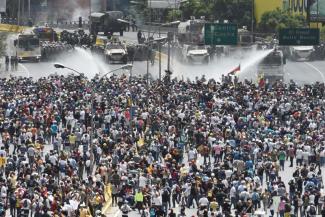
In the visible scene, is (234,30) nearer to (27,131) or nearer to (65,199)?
(27,131)

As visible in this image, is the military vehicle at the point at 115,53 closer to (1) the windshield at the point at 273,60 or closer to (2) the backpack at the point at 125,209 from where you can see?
(1) the windshield at the point at 273,60

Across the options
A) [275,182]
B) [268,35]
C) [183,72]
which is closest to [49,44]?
[183,72]

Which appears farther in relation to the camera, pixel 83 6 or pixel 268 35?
pixel 83 6

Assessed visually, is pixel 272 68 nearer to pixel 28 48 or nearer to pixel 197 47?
pixel 197 47

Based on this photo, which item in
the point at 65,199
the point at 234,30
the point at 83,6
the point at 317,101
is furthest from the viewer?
the point at 83,6

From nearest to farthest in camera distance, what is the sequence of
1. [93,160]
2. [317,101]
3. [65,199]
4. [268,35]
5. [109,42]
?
[65,199] < [93,160] < [317,101] < [109,42] < [268,35]
